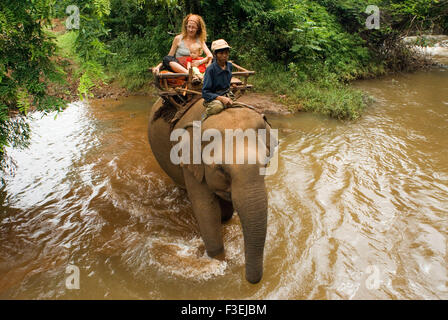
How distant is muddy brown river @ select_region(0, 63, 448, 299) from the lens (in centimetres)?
359

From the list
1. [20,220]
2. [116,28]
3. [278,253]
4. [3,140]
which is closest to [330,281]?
[278,253]

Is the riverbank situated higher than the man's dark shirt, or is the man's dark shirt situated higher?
the man's dark shirt

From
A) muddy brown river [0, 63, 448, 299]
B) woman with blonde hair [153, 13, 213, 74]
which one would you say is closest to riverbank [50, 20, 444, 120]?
muddy brown river [0, 63, 448, 299]

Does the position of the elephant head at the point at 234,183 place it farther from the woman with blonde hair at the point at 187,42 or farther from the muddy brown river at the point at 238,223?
the woman with blonde hair at the point at 187,42

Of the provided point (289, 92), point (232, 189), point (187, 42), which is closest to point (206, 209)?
point (232, 189)

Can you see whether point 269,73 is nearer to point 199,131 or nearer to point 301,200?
point 301,200

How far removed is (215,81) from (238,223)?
Answer: 7.43ft

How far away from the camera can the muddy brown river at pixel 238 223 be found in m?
3.59

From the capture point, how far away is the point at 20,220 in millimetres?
4816

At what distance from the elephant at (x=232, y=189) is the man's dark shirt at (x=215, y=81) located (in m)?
0.26

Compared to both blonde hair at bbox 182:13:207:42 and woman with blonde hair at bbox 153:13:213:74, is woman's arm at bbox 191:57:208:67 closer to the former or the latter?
woman with blonde hair at bbox 153:13:213:74

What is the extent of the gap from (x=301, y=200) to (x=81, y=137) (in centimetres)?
597

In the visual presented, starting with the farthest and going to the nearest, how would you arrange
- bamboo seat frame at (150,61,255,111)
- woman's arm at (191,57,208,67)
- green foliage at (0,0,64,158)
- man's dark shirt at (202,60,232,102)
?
woman's arm at (191,57,208,67) → bamboo seat frame at (150,61,255,111) → man's dark shirt at (202,60,232,102) → green foliage at (0,0,64,158)

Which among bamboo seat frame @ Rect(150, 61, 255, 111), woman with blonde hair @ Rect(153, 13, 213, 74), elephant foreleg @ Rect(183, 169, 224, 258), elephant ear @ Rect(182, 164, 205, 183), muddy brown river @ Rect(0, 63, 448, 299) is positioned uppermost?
woman with blonde hair @ Rect(153, 13, 213, 74)
